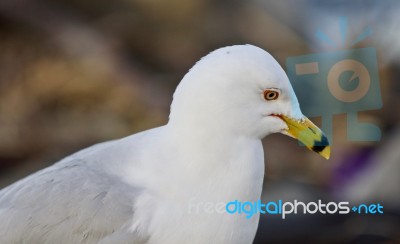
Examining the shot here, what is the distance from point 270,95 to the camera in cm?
110

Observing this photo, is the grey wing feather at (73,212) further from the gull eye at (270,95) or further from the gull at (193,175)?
the gull eye at (270,95)

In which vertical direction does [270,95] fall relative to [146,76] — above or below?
below

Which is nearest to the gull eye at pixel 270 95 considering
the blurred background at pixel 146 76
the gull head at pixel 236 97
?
the gull head at pixel 236 97

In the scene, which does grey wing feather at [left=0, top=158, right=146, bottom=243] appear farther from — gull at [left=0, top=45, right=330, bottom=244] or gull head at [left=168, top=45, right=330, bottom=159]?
gull head at [left=168, top=45, right=330, bottom=159]

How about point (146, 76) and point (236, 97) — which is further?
point (146, 76)

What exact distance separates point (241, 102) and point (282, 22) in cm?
109

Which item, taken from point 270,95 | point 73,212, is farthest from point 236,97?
point 73,212

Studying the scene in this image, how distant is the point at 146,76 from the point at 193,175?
3.74ft

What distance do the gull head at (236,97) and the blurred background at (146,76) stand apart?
88 cm

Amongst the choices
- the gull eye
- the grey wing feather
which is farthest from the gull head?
the grey wing feather

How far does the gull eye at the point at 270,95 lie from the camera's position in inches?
43.1

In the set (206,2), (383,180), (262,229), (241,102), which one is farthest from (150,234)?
(206,2)

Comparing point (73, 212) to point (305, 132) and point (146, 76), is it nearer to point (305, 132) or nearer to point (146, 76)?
point (305, 132)

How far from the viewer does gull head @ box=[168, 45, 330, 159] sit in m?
1.08
